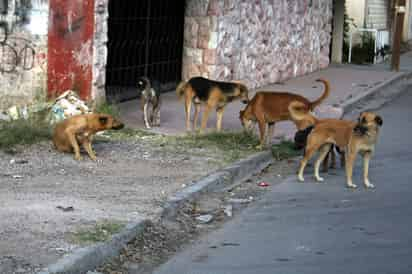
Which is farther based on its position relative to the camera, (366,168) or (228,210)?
(366,168)

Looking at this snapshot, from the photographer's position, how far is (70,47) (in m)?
13.5

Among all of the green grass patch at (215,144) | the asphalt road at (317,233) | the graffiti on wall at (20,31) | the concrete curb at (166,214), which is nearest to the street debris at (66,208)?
the concrete curb at (166,214)

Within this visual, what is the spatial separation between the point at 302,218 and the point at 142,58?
8263 mm

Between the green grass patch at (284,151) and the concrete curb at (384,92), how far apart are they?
Result: 4.46 metres

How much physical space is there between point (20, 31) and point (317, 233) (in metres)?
5.97

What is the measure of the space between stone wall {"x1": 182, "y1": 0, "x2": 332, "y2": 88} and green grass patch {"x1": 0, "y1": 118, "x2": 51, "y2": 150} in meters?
5.92

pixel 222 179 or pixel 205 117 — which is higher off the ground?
pixel 205 117

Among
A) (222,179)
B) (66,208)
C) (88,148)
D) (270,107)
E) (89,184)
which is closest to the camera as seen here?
(66,208)

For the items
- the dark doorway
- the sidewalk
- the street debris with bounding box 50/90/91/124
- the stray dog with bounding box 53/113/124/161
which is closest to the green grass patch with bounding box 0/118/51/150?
the street debris with bounding box 50/90/91/124

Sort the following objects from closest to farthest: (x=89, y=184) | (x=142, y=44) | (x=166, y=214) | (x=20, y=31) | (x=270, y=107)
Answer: (x=166, y=214) < (x=89, y=184) < (x=270, y=107) < (x=20, y=31) < (x=142, y=44)

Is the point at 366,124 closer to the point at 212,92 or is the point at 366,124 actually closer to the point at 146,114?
the point at 212,92

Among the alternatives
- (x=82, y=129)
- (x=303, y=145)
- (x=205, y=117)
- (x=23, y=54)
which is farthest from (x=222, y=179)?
(x=23, y=54)

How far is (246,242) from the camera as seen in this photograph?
324 inches

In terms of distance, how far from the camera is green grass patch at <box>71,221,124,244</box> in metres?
7.50
